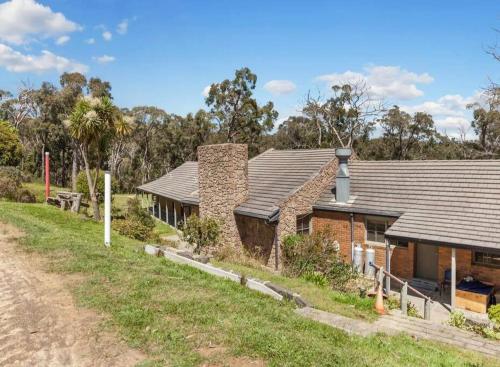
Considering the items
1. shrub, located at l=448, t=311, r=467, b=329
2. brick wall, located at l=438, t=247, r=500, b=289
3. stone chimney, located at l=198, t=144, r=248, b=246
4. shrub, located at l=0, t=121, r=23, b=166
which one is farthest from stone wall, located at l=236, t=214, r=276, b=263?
shrub, located at l=0, t=121, r=23, b=166

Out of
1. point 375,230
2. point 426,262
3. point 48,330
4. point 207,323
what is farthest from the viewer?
point 375,230

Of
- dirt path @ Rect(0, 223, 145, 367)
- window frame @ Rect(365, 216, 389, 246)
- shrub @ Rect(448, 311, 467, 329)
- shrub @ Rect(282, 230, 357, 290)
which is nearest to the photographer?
dirt path @ Rect(0, 223, 145, 367)


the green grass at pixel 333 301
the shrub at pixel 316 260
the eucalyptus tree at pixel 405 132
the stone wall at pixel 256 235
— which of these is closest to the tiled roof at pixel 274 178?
the stone wall at pixel 256 235

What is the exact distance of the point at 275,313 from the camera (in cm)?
791

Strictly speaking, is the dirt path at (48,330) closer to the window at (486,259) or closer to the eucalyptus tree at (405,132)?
the window at (486,259)

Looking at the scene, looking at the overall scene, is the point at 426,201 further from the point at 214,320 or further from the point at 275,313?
the point at 214,320

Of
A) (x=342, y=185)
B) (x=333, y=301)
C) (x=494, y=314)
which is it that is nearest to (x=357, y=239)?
(x=342, y=185)

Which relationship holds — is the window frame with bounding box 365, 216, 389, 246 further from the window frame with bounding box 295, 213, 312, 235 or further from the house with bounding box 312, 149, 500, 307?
the window frame with bounding box 295, 213, 312, 235

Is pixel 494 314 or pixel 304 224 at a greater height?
pixel 304 224

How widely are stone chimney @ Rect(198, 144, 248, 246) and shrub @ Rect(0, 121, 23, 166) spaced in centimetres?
2088

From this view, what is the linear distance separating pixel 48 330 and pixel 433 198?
13892 mm

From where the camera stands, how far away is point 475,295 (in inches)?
507

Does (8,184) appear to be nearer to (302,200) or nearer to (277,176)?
(277,176)

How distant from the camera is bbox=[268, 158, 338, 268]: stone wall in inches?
698
